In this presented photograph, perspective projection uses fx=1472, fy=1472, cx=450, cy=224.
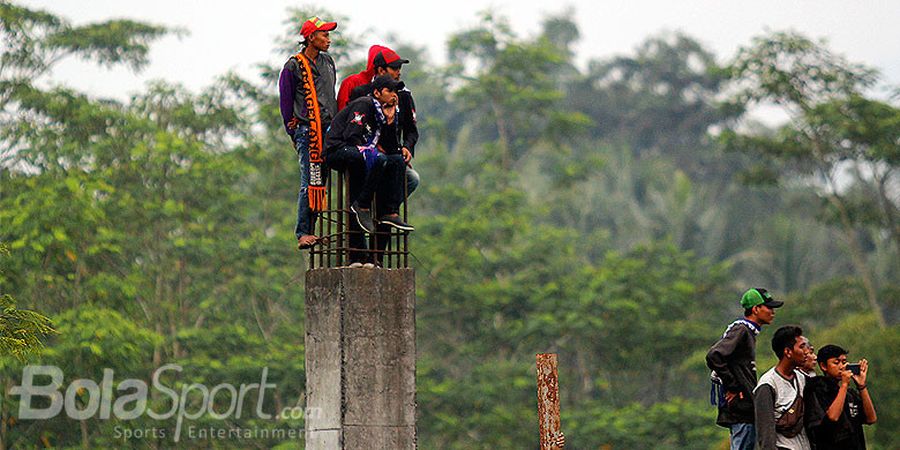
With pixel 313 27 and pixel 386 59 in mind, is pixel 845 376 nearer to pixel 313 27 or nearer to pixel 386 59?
pixel 386 59

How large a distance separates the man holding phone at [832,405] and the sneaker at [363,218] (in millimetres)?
3156

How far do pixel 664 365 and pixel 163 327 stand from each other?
10.8 metres

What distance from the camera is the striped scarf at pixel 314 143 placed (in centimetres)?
1027

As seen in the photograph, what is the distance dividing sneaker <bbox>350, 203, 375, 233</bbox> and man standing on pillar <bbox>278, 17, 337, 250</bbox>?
0.26 m

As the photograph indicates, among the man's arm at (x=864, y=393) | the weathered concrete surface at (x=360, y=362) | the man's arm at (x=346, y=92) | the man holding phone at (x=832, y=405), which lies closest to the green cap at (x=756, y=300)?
the man holding phone at (x=832, y=405)

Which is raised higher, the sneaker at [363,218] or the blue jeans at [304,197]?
the blue jeans at [304,197]

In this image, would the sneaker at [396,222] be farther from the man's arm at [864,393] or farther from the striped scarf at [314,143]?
the man's arm at [864,393]

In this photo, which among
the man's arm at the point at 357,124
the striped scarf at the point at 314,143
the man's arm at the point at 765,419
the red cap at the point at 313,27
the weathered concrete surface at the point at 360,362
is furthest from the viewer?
the red cap at the point at 313,27

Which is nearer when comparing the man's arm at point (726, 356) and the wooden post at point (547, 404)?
the man's arm at point (726, 356)

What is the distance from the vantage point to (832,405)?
A: 8688 millimetres

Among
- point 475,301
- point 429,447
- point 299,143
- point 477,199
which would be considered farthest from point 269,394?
point 299,143

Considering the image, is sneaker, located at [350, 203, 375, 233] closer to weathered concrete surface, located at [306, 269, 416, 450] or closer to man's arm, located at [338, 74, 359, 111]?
weathered concrete surface, located at [306, 269, 416, 450]

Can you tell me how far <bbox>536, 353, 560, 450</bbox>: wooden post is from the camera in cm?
959

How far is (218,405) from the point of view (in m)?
24.8
